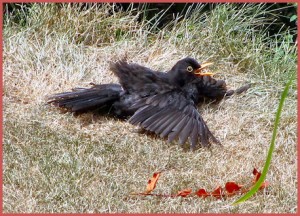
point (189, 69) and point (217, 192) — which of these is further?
point (189, 69)

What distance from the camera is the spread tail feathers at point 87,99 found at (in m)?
6.16

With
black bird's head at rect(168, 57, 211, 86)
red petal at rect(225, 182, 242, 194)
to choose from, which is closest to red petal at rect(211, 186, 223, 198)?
red petal at rect(225, 182, 242, 194)

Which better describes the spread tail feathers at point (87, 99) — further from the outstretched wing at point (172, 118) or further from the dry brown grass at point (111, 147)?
the outstretched wing at point (172, 118)

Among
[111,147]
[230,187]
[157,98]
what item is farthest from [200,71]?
[230,187]

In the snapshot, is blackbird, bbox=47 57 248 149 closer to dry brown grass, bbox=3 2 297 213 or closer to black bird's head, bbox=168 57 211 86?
black bird's head, bbox=168 57 211 86

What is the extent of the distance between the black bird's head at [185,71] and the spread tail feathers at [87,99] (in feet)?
1.61

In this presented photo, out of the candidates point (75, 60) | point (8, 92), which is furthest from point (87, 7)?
point (8, 92)

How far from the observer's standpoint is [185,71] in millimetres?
6359

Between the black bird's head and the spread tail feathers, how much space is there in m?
0.49

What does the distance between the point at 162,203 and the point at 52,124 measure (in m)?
1.50

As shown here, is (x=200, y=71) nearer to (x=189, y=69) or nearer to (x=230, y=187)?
(x=189, y=69)

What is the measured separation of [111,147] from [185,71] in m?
1.11

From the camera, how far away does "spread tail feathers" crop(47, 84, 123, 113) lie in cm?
616

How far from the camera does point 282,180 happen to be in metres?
5.34
